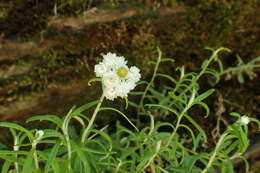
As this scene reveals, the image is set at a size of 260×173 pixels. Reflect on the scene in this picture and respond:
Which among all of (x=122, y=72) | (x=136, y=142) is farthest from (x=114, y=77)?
(x=136, y=142)

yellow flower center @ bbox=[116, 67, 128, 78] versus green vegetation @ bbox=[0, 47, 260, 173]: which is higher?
yellow flower center @ bbox=[116, 67, 128, 78]

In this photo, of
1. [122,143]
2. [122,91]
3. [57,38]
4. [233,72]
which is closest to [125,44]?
[57,38]

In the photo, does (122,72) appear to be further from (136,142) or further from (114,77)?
(136,142)

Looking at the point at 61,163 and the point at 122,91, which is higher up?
Result: the point at 122,91

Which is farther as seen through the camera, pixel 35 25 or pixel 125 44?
pixel 125 44

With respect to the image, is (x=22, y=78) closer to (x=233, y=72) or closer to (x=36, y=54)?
(x=36, y=54)

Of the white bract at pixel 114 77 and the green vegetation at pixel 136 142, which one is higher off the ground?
the white bract at pixel 114 77
